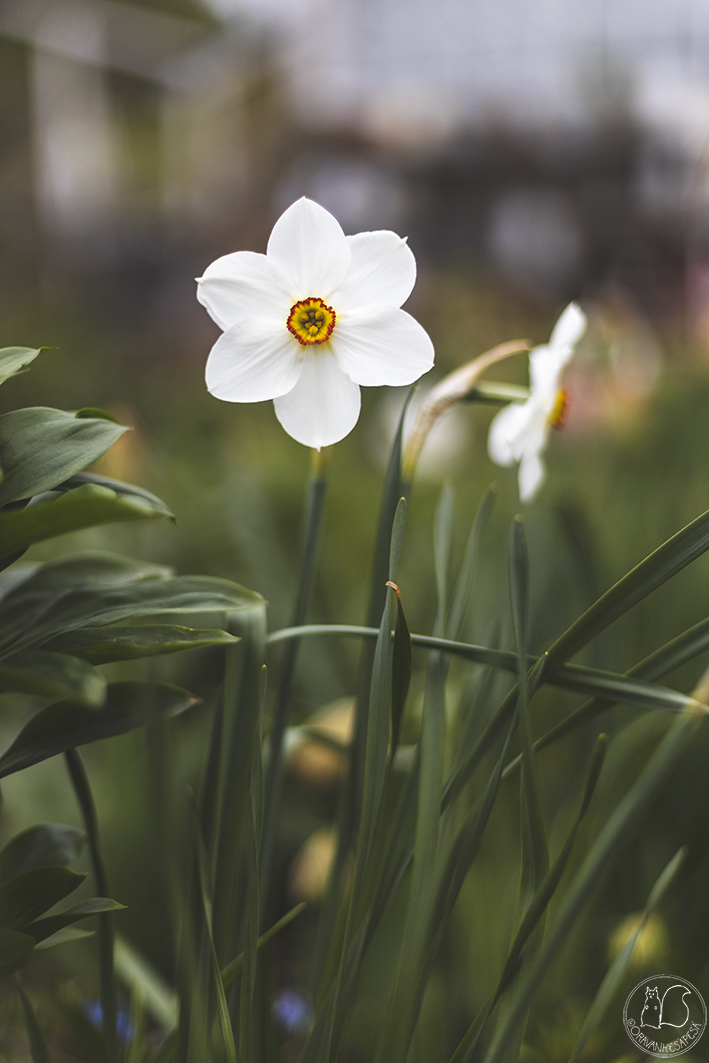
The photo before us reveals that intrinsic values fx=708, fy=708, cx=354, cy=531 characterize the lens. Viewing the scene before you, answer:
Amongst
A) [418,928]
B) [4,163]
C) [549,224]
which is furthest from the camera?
[549,224]

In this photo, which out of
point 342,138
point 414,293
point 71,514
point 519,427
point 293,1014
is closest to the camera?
point 71,514

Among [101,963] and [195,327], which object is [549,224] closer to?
[195,327]

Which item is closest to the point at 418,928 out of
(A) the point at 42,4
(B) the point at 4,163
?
(B) the point at 4,163

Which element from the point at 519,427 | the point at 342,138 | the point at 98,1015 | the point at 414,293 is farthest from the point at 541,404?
the point at 342,138

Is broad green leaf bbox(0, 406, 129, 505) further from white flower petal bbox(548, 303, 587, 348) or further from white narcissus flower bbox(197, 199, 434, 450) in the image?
white flower petal bbox(548, 303, 587, 348)

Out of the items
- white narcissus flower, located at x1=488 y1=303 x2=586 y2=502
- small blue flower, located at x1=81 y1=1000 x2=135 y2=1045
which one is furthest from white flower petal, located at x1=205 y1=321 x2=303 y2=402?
small blue flower, located at x1=81 y1=1000 x2=135 y2=1045

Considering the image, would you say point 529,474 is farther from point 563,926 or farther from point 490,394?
point 563,926
